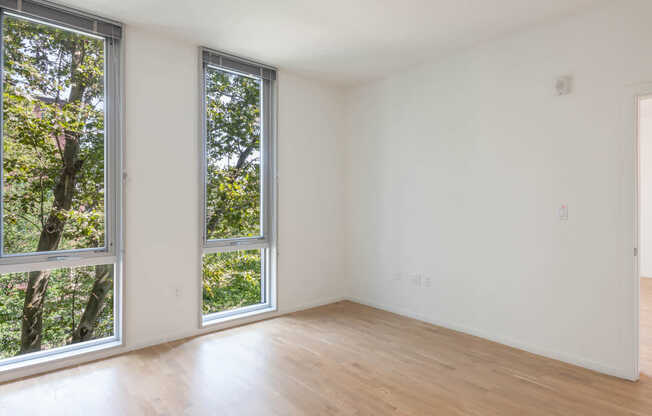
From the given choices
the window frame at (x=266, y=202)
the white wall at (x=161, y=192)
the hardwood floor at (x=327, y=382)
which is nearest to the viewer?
the hardwood floor at (x=327, y=382)

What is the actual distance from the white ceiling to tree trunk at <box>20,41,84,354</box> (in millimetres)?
636

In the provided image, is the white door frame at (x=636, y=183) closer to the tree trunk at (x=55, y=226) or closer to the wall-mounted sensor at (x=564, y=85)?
the wall-mounted sensor at (x=564, y=85)

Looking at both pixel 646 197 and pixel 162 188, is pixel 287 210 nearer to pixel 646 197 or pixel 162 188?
pixel 162 188

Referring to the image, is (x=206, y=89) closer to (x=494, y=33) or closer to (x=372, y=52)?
(x=372, y=52)

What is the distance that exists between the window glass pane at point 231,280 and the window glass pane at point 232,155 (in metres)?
0.23

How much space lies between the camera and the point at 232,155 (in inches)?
162

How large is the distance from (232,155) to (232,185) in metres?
0.32

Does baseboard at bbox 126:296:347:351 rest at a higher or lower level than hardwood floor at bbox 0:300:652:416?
higher

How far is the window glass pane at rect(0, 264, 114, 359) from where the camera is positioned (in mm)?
2883

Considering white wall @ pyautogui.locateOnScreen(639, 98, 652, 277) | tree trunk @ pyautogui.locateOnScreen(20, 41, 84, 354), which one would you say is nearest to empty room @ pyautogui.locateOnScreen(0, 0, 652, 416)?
tree trunk @ pyautogui.locateOnScreen(20, 41, 84, 354)

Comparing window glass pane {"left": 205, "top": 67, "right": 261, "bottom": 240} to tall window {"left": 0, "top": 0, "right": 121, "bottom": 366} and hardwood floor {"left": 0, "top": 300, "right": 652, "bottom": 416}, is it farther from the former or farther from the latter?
hardwood floor {"left": 0, "top": 300, "right": 652, "bottom": 416}

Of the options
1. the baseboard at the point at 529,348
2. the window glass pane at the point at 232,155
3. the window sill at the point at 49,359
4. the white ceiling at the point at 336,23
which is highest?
the white ceiling at the point at 336,23

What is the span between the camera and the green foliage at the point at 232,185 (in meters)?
3.95

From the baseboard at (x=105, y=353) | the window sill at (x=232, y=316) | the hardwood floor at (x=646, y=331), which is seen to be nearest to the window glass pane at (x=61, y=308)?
the baseboard at (x=105, y=353)
